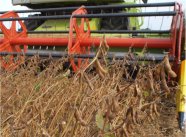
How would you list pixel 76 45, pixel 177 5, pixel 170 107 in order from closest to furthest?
pixel 170 107 < pixel 177 5 < pixel 76 45

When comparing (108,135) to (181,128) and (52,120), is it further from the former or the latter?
(181,128)

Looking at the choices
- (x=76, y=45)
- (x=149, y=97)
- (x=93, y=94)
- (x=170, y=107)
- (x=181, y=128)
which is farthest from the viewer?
(x=76, y=45)

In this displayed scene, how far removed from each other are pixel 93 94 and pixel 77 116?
1.01 ft

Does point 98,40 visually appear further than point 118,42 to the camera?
Yes

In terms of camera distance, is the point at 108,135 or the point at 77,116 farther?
the point at 108,135

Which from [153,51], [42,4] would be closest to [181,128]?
[153,51]

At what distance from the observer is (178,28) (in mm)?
3154

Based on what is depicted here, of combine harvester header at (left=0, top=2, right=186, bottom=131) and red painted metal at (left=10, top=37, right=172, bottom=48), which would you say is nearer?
combine harvester header at (left=0, top=2, right=186, bottom=131)

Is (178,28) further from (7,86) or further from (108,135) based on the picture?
(108,135)

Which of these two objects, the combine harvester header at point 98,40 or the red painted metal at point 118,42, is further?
the red painted metal at point 118,42

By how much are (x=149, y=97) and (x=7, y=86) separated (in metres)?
1.20

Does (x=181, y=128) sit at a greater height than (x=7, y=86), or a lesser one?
lesser

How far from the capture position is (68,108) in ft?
5.20

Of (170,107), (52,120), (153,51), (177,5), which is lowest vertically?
(170,107)
